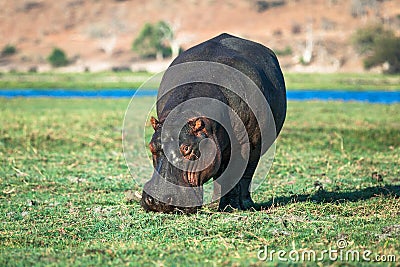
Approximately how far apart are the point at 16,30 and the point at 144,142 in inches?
3046

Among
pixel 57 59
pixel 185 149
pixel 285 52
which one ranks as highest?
pixel 185 149

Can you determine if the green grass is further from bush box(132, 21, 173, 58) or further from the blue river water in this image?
bush box(132, 21, 173, 58)

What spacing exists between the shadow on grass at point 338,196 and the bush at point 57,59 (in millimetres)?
63355

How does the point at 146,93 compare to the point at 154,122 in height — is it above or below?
below

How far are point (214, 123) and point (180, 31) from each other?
79.5 m

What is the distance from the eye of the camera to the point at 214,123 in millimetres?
7008

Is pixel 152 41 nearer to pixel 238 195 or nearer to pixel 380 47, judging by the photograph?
pixel 380 47

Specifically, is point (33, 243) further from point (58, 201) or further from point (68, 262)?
point (58, 201)

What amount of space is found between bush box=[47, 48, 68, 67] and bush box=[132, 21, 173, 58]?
26.0 feet

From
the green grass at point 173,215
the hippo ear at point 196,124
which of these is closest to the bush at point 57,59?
the green grass at point 173,215

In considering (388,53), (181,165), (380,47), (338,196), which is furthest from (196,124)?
(380,47)

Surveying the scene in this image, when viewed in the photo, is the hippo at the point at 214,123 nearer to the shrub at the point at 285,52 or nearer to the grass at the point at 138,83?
the grass at the point at 138,83

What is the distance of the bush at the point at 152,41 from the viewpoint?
2896 inches

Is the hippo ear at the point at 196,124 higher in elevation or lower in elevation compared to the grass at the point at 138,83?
higher
